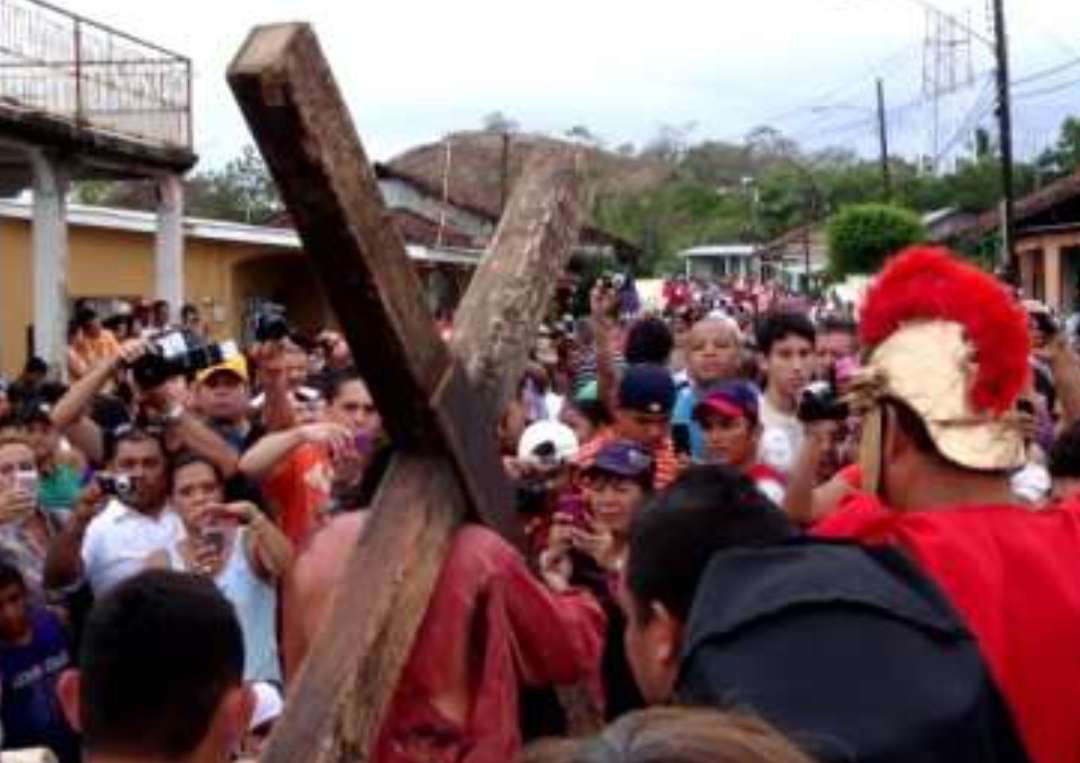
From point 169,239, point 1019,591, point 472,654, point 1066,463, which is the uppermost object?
point 169,239

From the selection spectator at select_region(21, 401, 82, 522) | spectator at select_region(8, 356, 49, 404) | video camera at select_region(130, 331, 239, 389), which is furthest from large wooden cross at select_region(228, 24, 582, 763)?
spectator at select_region(8, 356, 49, 404)

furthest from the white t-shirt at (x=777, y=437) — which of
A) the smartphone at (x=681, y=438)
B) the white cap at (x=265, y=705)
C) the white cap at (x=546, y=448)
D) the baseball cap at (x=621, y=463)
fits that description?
the white cap at (x=265, y=705)

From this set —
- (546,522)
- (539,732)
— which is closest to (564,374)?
(546,522)

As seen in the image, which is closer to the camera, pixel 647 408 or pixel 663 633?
pixel 663 633

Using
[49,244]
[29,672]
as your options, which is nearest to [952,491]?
[29,672]

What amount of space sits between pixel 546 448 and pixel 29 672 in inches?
57.9

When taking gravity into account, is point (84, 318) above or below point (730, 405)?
above

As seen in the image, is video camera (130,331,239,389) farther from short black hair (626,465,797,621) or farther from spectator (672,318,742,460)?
short black hair (626,465,797,621)

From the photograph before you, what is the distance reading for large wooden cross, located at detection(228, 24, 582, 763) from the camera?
7.47ft

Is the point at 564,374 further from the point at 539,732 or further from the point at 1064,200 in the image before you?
the point at 1064,200

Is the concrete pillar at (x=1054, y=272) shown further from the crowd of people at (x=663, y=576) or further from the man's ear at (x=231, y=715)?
the man's ear at (x=231, y=715)

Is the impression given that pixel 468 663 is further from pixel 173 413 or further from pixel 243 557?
pixel 173 413

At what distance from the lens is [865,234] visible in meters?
46.9

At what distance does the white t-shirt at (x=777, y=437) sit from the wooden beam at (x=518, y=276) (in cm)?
199
